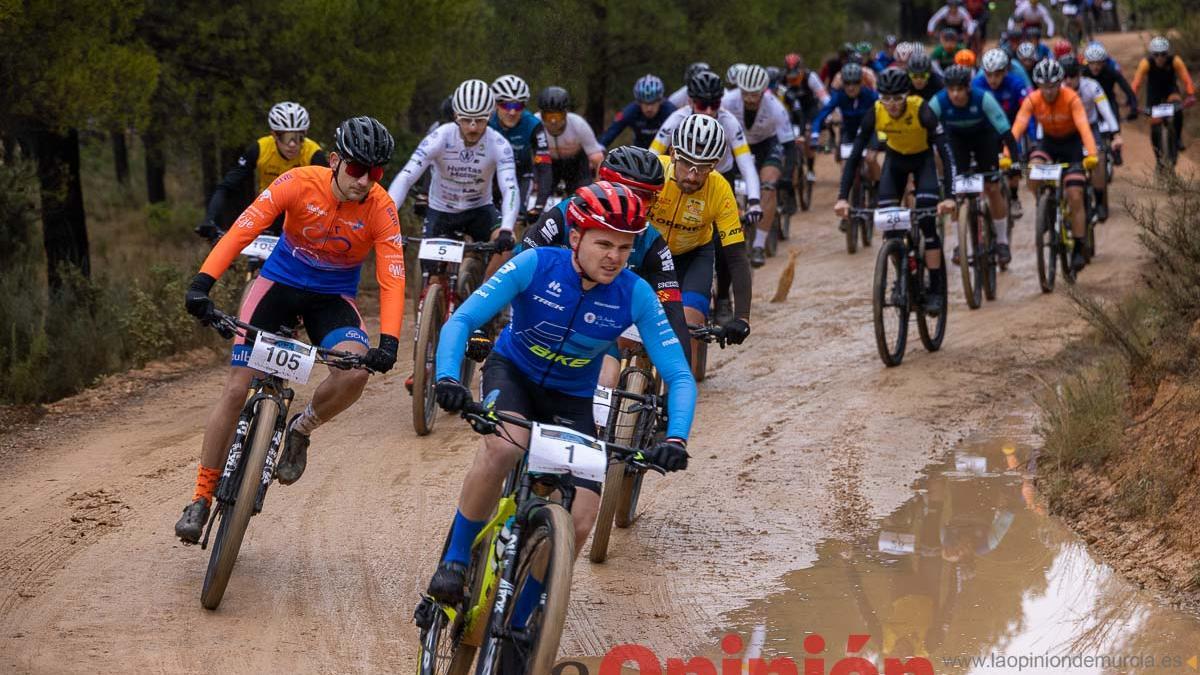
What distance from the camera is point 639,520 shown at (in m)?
7.94

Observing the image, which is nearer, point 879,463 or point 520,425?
point 520,425

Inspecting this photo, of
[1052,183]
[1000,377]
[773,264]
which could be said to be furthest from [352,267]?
[773,264]

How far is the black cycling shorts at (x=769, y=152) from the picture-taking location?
14.7 metres

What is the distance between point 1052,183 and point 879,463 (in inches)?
262

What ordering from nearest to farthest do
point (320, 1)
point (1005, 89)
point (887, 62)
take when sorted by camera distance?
point (320, 1)
point (1005, 89)
point (887, 62)

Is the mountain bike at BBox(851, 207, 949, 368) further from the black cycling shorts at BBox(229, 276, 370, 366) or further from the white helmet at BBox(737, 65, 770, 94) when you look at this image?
the black cycling shorts at BBox(229, 276, 370, 366)

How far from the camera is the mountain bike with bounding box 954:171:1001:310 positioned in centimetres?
1323

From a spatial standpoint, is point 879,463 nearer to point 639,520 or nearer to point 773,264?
point 639,520

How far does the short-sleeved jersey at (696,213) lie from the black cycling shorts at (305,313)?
8.19 feet

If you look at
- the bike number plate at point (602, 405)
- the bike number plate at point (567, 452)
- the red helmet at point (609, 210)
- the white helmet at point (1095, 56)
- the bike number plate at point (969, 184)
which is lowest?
the bike number plate at point (602, 405)

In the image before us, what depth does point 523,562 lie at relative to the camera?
4.76 meters

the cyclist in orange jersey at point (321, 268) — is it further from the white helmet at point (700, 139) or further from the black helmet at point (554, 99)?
the black helmet at point (554, 99)

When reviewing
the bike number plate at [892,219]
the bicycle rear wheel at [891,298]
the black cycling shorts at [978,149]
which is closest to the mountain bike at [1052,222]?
the black cycling shorts at [978,149]

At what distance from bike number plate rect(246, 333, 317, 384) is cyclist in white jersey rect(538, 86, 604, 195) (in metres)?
6.58
